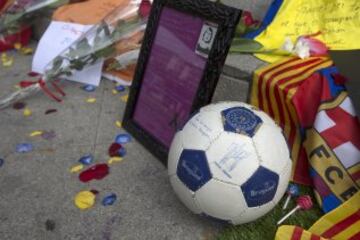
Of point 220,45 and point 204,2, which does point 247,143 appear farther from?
point 204,2

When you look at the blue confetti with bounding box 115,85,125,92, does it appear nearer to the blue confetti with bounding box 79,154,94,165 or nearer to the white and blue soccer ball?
the blue confetti with bounding box 79,154,94,165

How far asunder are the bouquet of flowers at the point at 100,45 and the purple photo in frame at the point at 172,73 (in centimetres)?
66

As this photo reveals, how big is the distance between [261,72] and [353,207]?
31.8 inches

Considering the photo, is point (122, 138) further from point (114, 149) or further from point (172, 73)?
point (172, 73)

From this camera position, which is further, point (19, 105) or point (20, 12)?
point (20, 12)

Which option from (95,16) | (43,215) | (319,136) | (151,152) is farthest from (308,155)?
(95,16)

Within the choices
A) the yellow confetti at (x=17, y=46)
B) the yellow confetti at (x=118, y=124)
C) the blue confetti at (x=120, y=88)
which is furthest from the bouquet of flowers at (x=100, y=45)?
the yellow confetti at (x=17, y=46)

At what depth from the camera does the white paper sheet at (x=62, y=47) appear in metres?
3.10

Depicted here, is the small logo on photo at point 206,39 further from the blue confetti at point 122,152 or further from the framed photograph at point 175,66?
the blue confetti at point 122,152

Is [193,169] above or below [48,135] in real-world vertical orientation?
above

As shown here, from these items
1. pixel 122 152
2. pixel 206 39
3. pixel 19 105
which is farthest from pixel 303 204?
pixel 19 105

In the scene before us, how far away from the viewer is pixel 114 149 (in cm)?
236

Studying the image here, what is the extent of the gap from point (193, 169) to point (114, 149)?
811 millimetres

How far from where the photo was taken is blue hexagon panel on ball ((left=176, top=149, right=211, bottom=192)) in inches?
64.5
